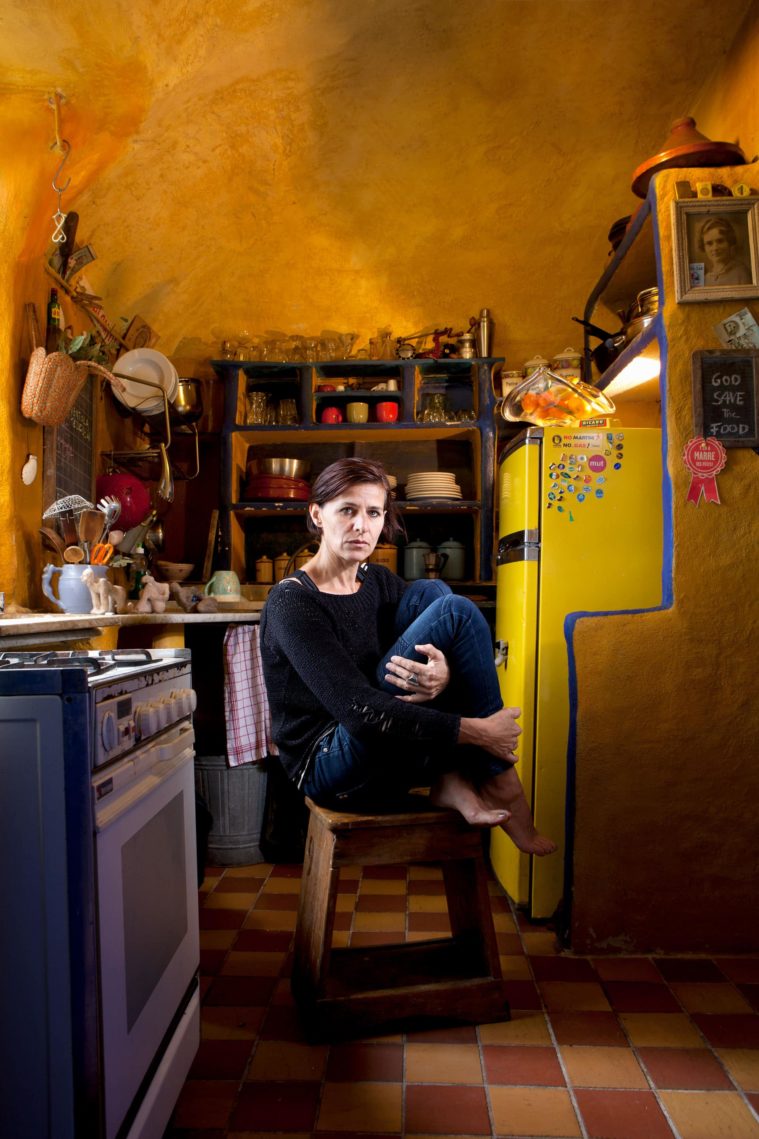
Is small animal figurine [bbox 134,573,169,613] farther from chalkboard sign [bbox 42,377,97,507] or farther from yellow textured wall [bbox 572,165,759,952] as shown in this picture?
yellow textured wall [bbox 572,165,759,952]

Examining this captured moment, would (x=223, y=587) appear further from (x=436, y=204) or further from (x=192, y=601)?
(x=436, y=204)

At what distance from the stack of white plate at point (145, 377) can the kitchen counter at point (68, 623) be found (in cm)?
132

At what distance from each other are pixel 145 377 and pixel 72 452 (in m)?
0.66

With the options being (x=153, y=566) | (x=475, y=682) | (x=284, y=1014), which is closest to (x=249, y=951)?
(x=284, y=1014)

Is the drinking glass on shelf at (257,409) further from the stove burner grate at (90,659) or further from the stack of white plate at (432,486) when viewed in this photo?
the stove burner grate at (90,659)

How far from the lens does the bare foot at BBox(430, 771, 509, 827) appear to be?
5.80 feet

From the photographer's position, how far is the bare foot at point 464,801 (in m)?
1.77

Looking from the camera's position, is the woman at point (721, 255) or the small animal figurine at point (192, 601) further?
the small animal figurine at point (192, 601)

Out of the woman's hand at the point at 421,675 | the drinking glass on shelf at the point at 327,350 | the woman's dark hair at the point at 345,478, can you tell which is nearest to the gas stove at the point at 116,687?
the woman's hand at the point at 421,675

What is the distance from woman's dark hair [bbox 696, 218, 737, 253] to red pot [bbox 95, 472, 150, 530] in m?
2.74

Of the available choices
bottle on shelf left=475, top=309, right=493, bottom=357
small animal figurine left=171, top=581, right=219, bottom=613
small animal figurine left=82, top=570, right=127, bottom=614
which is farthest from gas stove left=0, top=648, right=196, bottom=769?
bottle on shelf left=475, top=309, right=493, bottom=357

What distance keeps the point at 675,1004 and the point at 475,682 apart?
1055 millimetres

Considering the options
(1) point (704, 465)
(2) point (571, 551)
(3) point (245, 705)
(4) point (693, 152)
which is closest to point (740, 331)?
(1) point (704, 465)

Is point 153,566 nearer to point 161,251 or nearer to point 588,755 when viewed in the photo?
point 161,251
